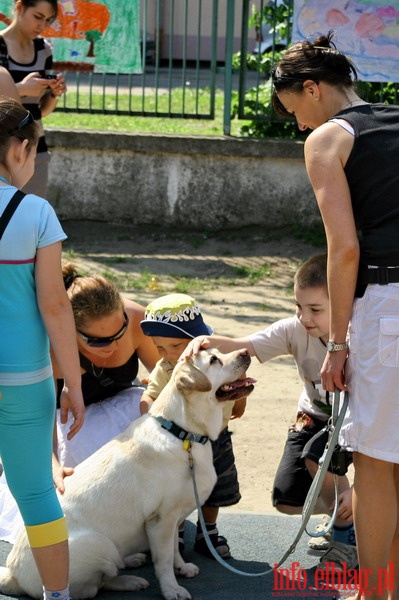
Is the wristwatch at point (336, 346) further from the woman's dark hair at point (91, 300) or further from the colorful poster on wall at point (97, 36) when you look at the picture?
the colorful poster on wall at point (97, 36)

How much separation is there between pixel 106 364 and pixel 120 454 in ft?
2.64

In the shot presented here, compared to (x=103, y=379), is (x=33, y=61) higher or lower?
higher

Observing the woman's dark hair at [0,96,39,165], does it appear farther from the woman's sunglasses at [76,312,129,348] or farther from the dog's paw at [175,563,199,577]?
the dog's paw at [175,563,199,577]

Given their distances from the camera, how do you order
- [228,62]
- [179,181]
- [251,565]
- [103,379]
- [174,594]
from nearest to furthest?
[174,594] → [251,565] → [103,379] → [228,62] → [179,181]

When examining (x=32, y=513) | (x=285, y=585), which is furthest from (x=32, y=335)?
(x=285, y=585)

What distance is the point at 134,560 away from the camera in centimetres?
383

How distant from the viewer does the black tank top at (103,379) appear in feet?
14.3

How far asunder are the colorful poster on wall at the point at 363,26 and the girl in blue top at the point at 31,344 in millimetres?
6573

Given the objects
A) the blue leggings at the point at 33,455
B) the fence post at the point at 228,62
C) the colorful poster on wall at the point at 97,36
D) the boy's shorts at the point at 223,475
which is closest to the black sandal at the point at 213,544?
the boy's shorts at the point at 223,475

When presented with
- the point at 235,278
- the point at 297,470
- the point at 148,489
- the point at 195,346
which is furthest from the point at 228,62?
the point at 148,489

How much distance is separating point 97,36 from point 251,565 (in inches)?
278

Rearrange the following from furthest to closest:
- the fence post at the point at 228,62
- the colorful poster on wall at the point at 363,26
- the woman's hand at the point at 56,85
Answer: the fence post at the point at 228,62, the colorful poster on wall at the point at 363,26, the woman's hand at the point at 56,85

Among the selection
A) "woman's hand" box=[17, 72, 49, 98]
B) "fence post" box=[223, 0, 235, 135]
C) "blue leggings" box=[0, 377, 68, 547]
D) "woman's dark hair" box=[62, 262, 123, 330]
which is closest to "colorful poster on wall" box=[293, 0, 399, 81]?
"fence post" box=[223, 0, 235, 135]

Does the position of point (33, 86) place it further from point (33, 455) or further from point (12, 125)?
point (33, 455)
